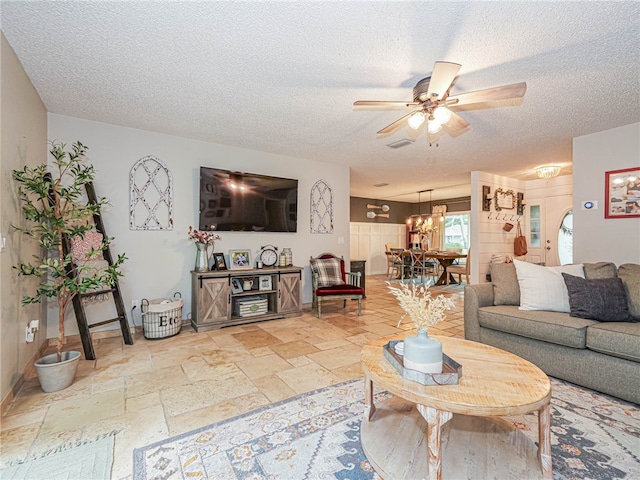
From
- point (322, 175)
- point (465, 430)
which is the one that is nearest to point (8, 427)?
point (465, 430)

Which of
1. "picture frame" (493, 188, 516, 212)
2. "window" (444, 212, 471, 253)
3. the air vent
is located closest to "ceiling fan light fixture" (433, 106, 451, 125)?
the air vent

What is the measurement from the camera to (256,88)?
2666 mm

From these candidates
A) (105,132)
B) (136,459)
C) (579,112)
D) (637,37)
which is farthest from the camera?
(105,132)

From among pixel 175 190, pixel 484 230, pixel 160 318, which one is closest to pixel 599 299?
pixel 484 230

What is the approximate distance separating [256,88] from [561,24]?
7.39 feet

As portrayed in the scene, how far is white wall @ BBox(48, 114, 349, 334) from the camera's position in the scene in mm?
3473

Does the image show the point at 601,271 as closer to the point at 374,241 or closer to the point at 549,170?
the point at 549,170

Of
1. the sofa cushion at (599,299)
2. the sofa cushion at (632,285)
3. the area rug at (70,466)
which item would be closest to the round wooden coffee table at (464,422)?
the sofa cushion at (599,299)

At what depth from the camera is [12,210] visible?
2.23 meters

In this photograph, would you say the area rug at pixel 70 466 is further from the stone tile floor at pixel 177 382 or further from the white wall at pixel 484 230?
the white wall at pixel 484 230

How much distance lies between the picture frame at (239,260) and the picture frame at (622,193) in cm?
479

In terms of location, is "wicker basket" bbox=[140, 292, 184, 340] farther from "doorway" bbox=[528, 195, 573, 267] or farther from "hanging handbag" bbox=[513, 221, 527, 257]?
"doorway" bbox=[528, 195, 573, 267]

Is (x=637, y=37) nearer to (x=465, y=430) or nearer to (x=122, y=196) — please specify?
(x=465, y=430)

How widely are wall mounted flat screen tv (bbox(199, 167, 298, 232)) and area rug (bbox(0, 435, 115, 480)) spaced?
2803 mm
